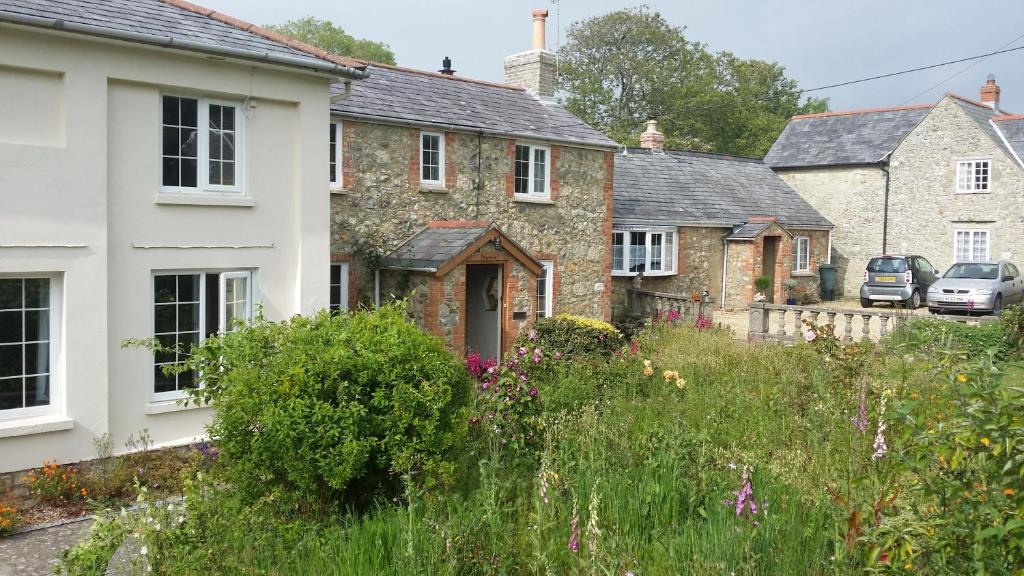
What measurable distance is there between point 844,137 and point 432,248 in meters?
26.4

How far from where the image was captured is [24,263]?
895cm

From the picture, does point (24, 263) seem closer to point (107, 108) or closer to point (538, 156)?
point (107, 108)

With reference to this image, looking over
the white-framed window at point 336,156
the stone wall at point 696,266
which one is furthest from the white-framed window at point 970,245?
the white-framed window at point 336,156

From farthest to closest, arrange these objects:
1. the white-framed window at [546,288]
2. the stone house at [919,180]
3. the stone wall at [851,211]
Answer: the stone wall at [851,211] < the stone house at [919,180] < the white-framed window at [546,288]

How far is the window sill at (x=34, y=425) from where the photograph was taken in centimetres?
884

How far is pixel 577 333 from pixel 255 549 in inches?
405

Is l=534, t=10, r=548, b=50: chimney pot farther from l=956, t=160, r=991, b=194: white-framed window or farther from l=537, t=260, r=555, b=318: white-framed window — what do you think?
l=956, t=160, r=991, b=194: white-framed window

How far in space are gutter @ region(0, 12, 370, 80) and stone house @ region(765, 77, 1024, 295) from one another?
1096 inches

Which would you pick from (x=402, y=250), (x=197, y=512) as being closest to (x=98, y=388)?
(x=197, y=512)

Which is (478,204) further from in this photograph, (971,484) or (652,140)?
(652,140)

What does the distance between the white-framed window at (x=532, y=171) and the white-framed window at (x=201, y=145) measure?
8951 millimetres

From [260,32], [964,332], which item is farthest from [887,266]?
[260,32]

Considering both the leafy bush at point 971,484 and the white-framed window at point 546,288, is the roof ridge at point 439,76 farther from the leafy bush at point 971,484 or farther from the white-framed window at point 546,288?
the leafy bush at point 971,484

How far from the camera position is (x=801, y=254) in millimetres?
31594
